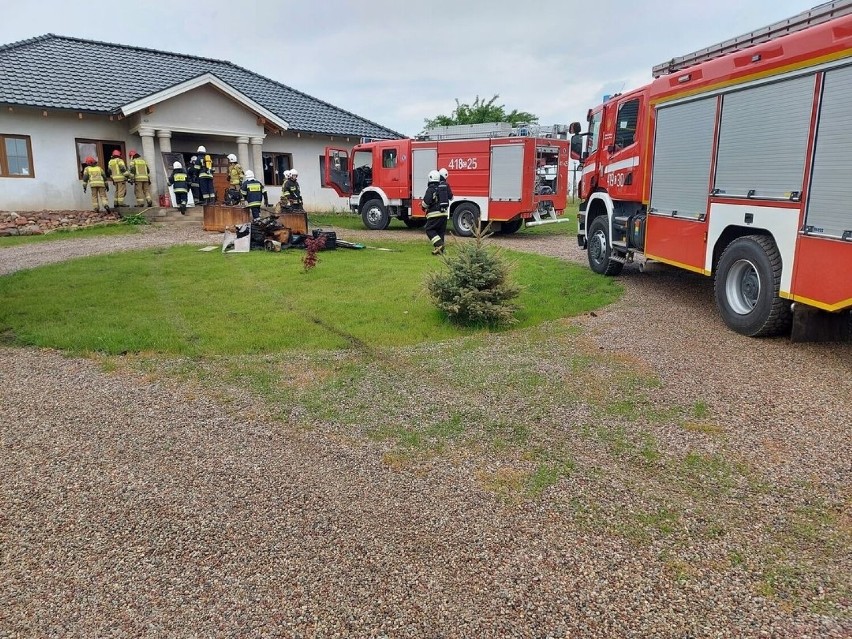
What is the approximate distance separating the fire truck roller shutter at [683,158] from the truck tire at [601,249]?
191cm

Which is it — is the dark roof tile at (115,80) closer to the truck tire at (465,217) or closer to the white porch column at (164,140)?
the white porch column at (164,140)

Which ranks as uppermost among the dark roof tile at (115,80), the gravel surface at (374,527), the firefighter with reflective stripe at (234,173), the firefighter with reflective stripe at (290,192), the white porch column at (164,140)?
the dark roof tile at (115,80)

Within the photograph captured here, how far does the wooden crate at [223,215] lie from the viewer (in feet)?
54.0

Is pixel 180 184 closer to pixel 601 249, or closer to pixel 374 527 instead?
pixel 601 249

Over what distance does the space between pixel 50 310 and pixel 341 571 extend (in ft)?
22.1

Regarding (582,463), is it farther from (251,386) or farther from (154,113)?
(154,113)

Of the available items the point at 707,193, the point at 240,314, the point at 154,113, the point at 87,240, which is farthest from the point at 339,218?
the point at 707,193

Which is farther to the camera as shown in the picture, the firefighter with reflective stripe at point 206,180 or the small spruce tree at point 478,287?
the firefighter with reflective stripe at point 206,180

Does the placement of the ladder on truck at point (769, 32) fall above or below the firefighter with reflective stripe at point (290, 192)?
above

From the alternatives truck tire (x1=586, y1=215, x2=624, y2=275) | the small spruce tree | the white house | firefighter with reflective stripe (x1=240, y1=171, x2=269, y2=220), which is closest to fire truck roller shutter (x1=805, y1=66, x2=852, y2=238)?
the small spruce tree

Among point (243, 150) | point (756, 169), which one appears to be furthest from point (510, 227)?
point (756, 169)

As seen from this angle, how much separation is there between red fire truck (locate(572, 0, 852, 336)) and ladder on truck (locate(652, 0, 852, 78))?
0.02 metres

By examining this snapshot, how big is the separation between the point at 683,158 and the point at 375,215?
12.9 m

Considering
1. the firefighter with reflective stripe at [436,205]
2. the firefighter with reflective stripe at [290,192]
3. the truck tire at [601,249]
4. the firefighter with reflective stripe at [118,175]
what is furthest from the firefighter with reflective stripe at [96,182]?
the truck tire at [601,249]
